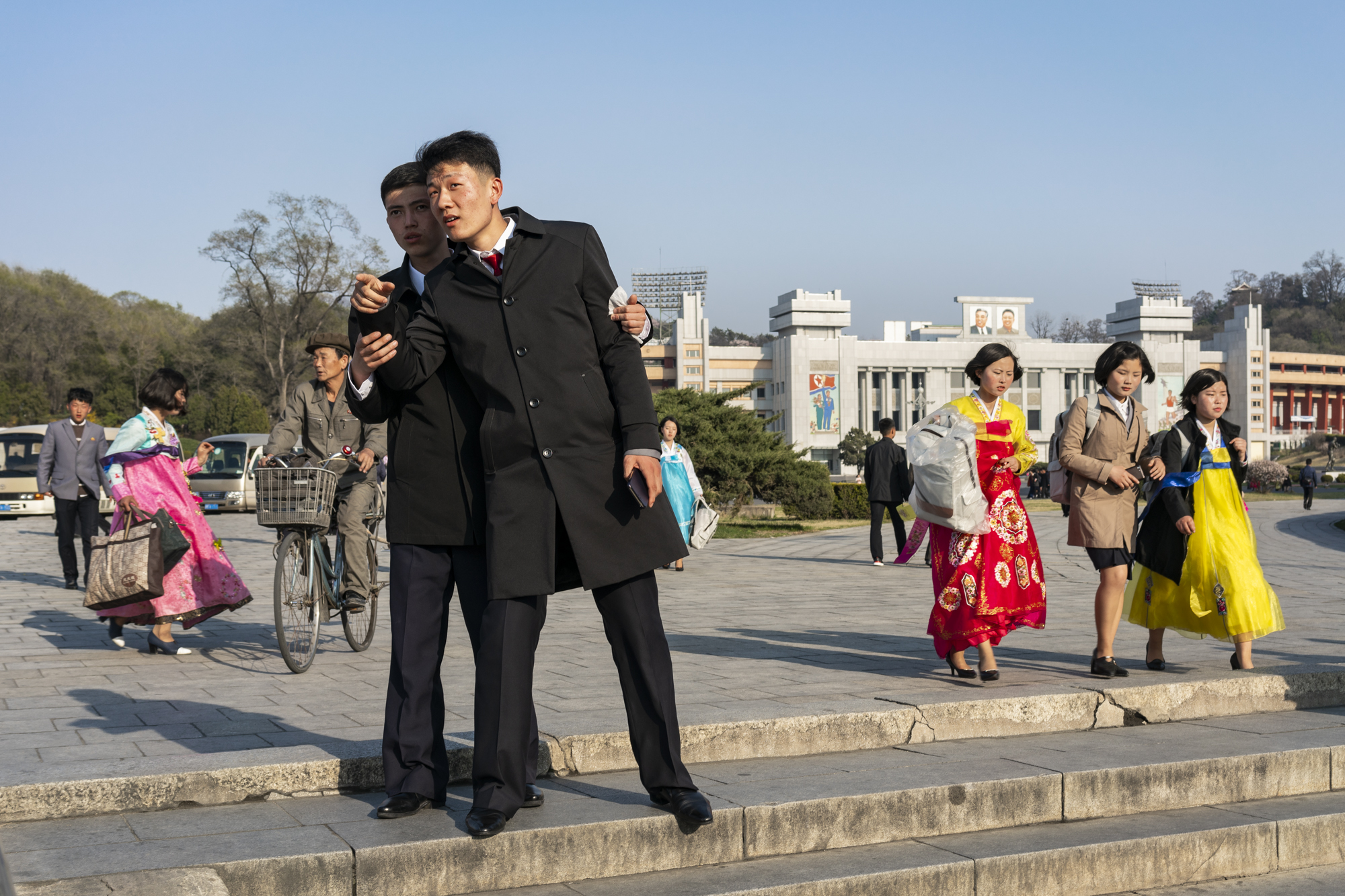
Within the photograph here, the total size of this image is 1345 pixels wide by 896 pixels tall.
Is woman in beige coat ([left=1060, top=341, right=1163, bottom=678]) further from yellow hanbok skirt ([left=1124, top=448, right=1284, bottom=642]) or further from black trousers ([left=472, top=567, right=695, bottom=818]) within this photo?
black trousers ([left=472, top=567, right=695, bottom=818])

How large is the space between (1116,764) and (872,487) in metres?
11.3

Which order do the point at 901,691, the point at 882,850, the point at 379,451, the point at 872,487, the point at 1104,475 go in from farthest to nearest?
the point at 872,487, the point at 379,451, the point at 1104,475, the point at 901,691, the point at 882,850

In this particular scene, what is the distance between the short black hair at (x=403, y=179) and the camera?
3895 millimetres

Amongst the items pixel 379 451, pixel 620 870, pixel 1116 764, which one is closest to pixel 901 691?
pixel 1116 764

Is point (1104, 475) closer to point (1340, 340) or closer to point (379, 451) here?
point (379, 451)

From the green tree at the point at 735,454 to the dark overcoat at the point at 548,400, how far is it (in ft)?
78.9

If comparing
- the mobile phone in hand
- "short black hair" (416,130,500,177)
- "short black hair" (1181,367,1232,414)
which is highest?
"short black hair" (416,130,500,177)

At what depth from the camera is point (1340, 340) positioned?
482ft

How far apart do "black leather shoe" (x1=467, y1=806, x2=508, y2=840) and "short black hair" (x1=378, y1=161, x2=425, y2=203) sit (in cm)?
201

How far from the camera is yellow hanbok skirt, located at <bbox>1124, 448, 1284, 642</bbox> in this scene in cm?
609

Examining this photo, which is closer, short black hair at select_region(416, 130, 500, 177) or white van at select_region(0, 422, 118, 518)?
short black hair at select_region(416, 130, 500, 177)

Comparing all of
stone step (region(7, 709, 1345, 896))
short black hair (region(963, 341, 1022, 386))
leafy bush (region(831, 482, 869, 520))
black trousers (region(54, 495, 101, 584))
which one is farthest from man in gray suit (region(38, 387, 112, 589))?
leafy bush (region(831, 482, 869, 520))

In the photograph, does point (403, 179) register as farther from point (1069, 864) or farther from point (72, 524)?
point (72, 524)

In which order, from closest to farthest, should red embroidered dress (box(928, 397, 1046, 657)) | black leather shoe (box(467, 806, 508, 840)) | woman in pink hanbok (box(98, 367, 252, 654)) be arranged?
black leather shoe (box(467, 806, 508, 840)) → red embroidered dress (box(928, 397, 1046, 657)) → woman in pink hanbok (box(98, 367, 252, 654))
